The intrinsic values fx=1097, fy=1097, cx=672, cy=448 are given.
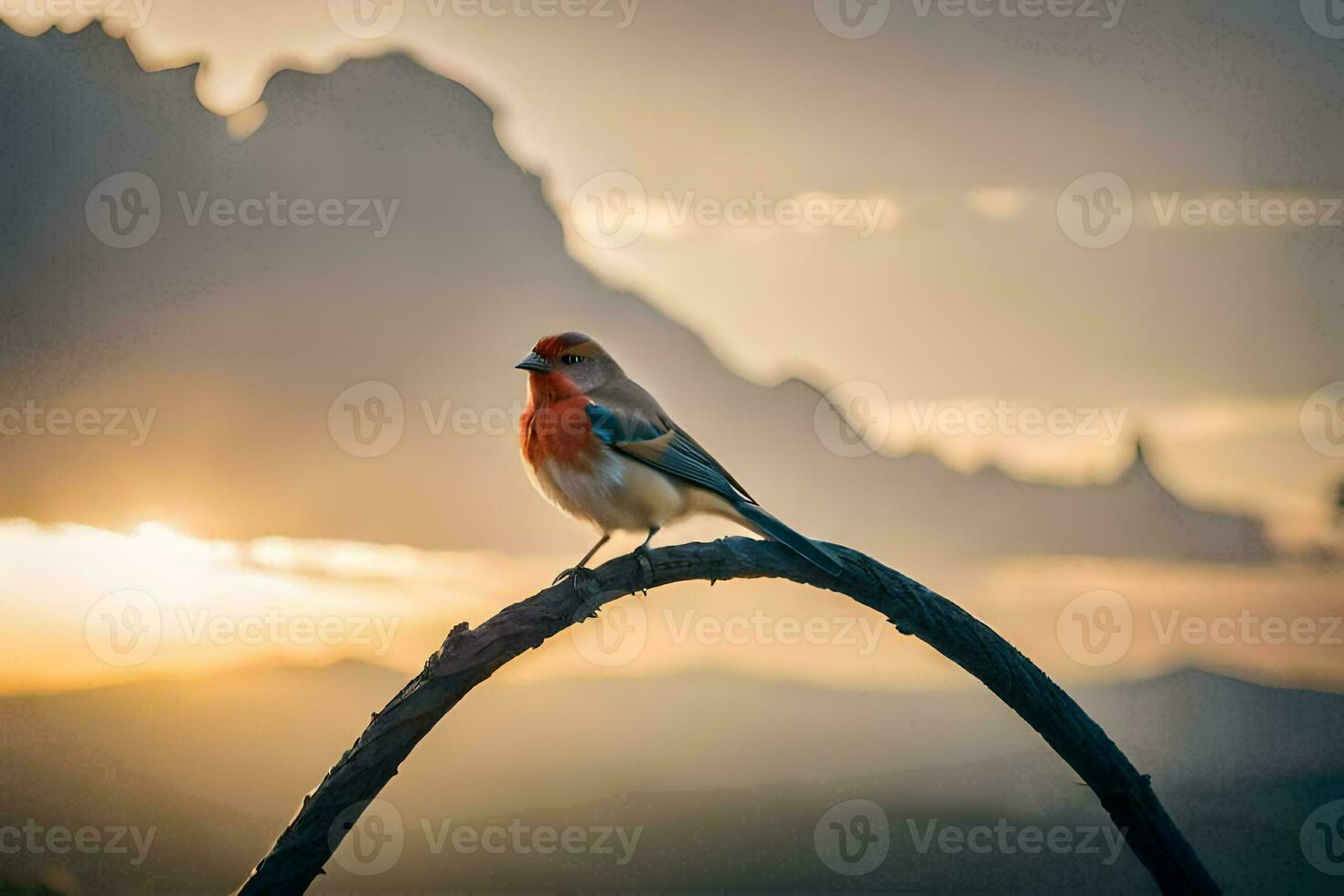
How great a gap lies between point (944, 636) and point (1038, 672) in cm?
34

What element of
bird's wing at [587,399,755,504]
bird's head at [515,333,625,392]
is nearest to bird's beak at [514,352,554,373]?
bird's head at [515,333,625,392]

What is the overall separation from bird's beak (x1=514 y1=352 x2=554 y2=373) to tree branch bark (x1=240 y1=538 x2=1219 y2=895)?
2.57 feet

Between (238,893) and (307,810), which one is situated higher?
(307,810)

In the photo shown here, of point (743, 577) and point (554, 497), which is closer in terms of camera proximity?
point (743, 577)

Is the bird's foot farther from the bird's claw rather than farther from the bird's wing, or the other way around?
the bird's wing

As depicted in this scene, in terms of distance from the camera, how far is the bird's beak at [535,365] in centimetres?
387

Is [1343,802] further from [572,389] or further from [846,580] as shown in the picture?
[572,389]

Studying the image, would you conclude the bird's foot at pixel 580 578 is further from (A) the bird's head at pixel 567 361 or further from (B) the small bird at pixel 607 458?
(A) the bird's head at pixel 567 361

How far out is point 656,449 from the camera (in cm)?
380

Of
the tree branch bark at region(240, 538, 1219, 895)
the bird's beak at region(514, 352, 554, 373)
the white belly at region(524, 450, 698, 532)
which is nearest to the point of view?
the tree branch bark at region(240, 538, 1219, 895)

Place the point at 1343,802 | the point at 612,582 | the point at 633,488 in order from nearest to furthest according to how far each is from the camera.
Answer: the point at 612,582
the point at 633,488
the point at 1343,802

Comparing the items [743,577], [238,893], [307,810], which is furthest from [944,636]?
[238,893]

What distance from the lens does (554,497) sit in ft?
12.7

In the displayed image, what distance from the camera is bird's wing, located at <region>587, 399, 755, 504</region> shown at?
12.3ft
